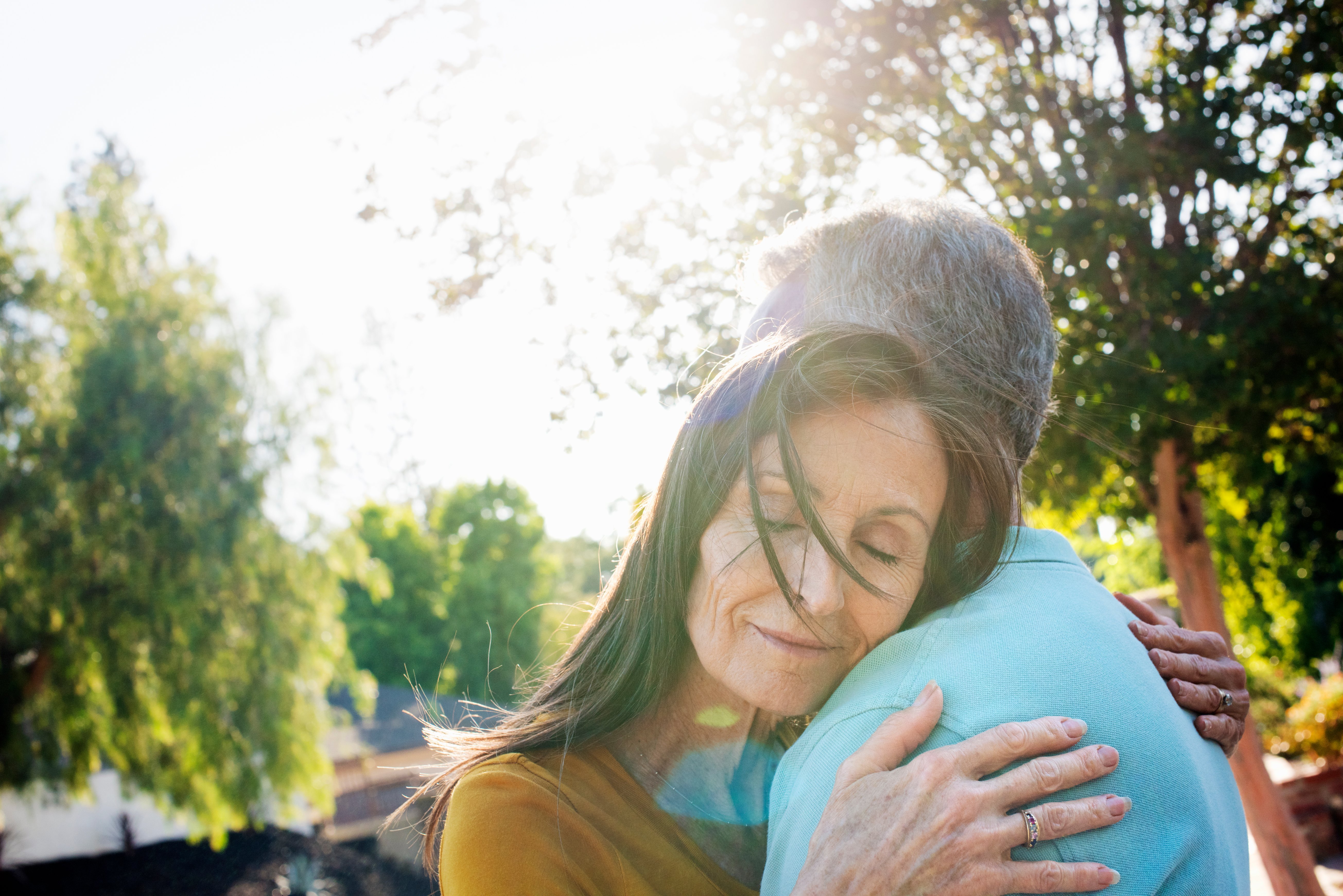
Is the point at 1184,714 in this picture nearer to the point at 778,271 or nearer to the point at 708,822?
the point at 708,822

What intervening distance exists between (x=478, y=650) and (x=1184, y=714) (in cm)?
2849

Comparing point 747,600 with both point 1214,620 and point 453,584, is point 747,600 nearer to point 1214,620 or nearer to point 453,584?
point 1214,620

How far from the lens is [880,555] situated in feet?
4.99

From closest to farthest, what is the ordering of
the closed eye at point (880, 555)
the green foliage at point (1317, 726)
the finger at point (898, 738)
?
the finger at point (898, 738)
the closed eye at point (880, 555)
the green foliage at point (1317, 726)

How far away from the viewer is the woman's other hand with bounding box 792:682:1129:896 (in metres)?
1.10

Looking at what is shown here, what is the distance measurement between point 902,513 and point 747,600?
1.04 feet

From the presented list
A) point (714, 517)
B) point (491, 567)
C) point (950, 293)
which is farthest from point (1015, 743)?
point (491, 567)

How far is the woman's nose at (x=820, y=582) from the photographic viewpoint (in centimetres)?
145

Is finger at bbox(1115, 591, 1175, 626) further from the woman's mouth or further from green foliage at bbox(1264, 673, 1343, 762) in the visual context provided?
green foliage at bbox(1264, 673, 1343, 762)

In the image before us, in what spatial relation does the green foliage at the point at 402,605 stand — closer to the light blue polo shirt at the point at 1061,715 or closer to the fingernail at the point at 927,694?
the light blue polo shirt at the point at 1061,715

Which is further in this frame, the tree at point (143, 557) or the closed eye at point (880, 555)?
the tree at point (143, 557)

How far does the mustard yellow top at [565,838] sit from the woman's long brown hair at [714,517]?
87mm

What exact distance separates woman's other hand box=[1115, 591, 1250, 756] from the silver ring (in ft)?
1.83

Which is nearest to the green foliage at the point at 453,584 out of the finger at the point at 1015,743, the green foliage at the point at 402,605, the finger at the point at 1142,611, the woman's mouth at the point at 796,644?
the green foliage at the point at 402,605
